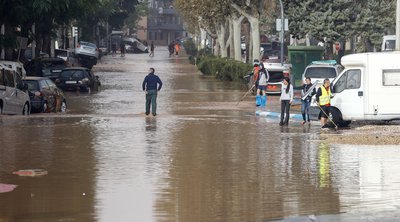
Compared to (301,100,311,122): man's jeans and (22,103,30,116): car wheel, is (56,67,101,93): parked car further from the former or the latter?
(301,100,311,122): man's jeans

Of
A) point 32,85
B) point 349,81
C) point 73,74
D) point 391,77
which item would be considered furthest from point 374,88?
point 73,74

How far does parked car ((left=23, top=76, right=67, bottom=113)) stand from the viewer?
35.5 m

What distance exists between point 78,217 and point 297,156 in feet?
27.1

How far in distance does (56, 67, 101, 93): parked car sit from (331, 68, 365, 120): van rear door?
22335 millimetres

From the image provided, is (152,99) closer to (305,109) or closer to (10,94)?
(10,94)

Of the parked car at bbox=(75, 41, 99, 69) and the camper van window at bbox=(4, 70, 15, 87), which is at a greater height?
the parked car at bbox=(75, 41, 99, 69)

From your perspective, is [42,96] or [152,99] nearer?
[152,99]

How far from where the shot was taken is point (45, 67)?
52.9 meters

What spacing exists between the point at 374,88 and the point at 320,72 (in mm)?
12014

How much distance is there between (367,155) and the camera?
21.1 meters

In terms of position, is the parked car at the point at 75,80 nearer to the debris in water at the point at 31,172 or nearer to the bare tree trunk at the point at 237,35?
the bare tree trunk at the point at 237,35

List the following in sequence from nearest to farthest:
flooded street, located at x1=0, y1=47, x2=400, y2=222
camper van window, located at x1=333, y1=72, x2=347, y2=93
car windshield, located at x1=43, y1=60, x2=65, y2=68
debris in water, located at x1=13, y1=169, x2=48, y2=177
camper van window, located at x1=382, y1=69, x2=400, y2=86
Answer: flooded street, located at x1=0, y1=47, x2=400, y2=222
debris in water, located at x1=13, y1=169, x2=48, y2=177
camper van window, located at x1=382, y1=69, x2=400, y2=86
camper van window, located at x1=333, y1=72, x2=347, y2=93
car windshield, located at x1=43, y1=60, x2=65, y2=68

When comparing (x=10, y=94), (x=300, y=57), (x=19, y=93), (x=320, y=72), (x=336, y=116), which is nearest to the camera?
(x=336, y=116)

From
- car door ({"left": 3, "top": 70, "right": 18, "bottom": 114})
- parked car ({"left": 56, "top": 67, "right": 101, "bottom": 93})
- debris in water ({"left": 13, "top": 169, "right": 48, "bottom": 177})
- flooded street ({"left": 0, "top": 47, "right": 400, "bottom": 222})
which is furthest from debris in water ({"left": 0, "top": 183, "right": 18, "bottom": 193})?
parked car ({"left": 56, "top": 67, "right": 101, "bottom": 93})
